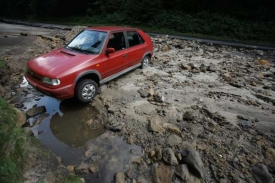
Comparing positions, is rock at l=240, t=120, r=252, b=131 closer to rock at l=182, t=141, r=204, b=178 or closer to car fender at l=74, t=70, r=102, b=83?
rock at l=182, t=141, r=204, b=178

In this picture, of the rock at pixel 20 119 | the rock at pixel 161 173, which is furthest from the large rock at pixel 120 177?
the rock at pixel 20 119

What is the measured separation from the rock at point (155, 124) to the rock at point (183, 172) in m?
1.07

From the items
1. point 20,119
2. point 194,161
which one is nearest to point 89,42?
point 20,119

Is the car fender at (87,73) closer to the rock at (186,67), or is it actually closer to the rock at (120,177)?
the rock at (120,177)

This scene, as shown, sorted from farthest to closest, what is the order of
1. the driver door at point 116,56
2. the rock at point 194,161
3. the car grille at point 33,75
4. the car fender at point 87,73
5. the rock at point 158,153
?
the driver door at point 116,56
the car fender at point 87,73
the car grille at point 33,75
the rock at point 158,153
the rock at point 194,161

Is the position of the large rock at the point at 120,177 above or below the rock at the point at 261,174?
below

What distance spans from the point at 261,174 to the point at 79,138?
143 inches

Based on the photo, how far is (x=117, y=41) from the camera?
19.7 feet

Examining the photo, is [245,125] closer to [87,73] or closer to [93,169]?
[93,169]

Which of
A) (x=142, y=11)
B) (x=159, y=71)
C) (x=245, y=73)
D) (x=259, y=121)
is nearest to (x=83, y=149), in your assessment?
(x=259, y=121)

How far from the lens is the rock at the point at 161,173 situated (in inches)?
133

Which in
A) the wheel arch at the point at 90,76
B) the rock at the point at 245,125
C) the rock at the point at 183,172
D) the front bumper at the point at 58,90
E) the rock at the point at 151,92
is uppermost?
the wheel arch at the point at 90,76

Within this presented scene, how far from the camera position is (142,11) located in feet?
72.5

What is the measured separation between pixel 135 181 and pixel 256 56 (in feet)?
37.5
